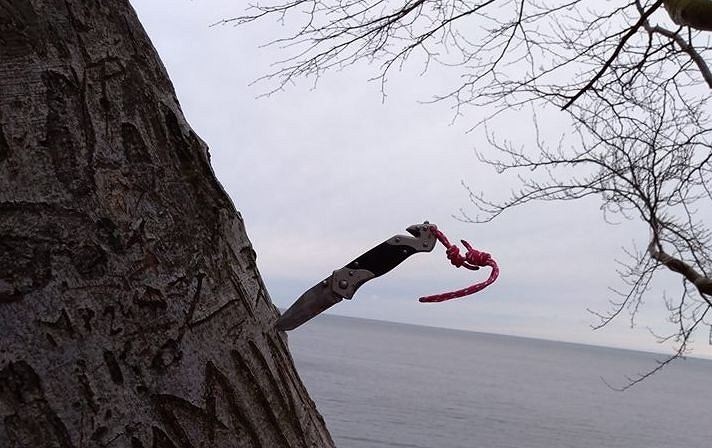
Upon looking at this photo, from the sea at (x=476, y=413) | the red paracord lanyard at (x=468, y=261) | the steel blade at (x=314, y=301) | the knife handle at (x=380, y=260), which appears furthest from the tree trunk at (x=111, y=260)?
the sea at (x=476, y=413)

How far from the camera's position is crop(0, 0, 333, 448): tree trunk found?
1.05 metres

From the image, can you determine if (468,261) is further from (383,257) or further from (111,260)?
(111,260)

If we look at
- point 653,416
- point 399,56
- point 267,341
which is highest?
point 399,56

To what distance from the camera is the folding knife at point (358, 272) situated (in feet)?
5.03

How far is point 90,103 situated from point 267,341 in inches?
20.1

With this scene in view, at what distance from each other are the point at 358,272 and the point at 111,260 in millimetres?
590

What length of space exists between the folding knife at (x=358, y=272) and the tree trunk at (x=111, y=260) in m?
0.26

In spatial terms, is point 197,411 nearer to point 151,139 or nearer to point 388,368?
point 151,139

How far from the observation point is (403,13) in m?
4.46

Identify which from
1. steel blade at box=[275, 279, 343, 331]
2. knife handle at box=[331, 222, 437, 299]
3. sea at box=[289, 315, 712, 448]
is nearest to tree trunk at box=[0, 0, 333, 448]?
steel blade at box=[275, 279, 343, 331]

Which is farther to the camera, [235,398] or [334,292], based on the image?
[334,292]

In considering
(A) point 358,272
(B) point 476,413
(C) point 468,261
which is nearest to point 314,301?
(A) point 358,272

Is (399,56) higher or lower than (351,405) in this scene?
higher

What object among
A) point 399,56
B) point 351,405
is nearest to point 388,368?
point 351,405
